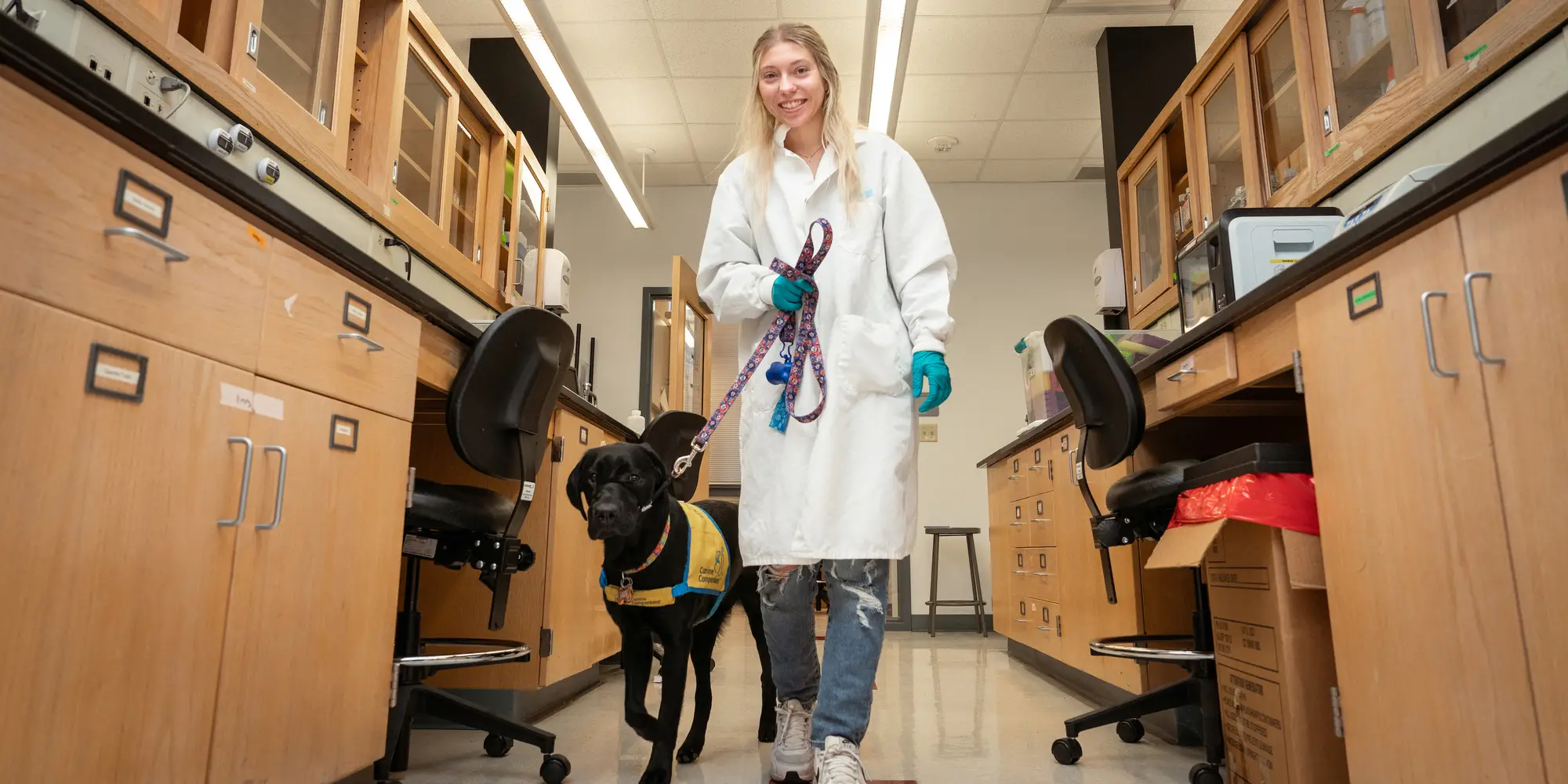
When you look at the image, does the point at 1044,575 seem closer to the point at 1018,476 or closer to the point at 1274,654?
the point at 1018,476

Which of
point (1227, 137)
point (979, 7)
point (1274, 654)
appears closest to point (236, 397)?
point (1274, 654)

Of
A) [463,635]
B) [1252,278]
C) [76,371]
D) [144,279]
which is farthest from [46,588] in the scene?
[1252,278]

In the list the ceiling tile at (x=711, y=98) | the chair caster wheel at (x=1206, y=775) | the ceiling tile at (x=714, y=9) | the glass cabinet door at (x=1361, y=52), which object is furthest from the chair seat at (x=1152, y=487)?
the ceiling tile at (x=711, y=98)

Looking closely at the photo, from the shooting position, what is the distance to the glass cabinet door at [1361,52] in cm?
241

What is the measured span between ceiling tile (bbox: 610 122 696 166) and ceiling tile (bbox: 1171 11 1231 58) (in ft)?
10.3

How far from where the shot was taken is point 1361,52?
262cm

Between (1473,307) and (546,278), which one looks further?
(546,278)

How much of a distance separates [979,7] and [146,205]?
447 centimetres

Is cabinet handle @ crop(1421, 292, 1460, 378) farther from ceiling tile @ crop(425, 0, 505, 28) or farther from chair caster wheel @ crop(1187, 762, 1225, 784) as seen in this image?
ceiling tile @ crop(425, 0, 505, 28)

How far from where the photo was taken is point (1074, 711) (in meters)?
2.85

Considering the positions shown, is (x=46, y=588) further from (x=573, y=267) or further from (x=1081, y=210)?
(x=1081, y=210)

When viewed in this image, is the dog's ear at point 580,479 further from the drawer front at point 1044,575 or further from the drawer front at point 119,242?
the drawer front at point 1044,575

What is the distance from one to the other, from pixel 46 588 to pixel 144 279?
0.37 m

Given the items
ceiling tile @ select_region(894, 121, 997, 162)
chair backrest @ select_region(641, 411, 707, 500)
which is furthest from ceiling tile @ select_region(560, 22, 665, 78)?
chair backrest @ select_region(641, 411, 707, 500)
